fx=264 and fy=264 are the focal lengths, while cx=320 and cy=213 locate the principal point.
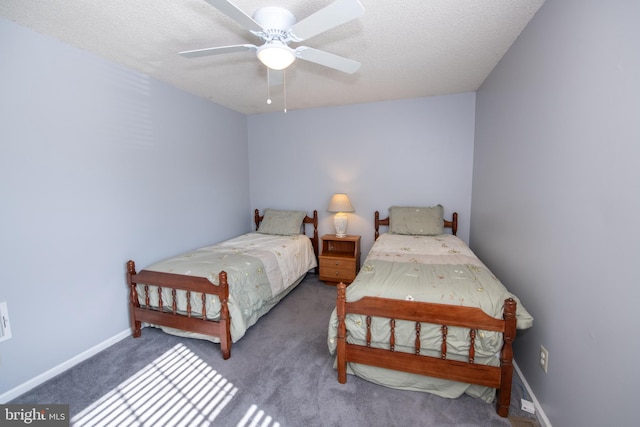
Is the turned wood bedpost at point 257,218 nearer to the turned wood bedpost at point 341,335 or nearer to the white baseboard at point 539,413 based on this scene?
the turned wood bedpost at point 341,335

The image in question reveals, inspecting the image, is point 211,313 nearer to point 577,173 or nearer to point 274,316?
point 274,316

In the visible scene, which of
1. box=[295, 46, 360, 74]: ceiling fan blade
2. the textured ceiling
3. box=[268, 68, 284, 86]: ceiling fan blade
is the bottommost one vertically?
box=[295, 46, 360, 74]: ceiling fan blade

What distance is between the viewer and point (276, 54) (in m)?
1.58

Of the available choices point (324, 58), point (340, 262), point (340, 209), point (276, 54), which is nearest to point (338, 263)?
point (340, 262)

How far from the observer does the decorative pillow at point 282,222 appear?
3.75m

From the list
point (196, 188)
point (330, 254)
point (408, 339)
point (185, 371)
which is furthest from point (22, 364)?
point (330, 254)

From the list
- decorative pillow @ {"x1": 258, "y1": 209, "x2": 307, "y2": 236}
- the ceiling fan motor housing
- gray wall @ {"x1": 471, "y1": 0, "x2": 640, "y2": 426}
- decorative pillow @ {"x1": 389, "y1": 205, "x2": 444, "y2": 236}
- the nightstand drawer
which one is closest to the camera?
gray wall @ {"x1": 471, "y1": 0, "x2": 640, "y2": 426}

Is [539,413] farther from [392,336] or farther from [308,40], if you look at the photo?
[308,40]

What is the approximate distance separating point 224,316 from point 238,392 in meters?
0.53

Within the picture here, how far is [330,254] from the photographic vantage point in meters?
3.70

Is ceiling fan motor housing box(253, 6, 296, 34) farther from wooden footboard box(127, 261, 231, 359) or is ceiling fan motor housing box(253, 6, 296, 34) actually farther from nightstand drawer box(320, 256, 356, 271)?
nightstand drawer box(320, 256, 356, 271)

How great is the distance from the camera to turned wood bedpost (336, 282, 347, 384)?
5.68ft

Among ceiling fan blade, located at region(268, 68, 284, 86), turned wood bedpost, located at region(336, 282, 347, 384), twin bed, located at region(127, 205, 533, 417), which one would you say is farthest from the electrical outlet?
ceiling fan blade, located at region(268, 68, 284, 86)

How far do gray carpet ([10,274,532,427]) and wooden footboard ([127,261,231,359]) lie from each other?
197 mm
